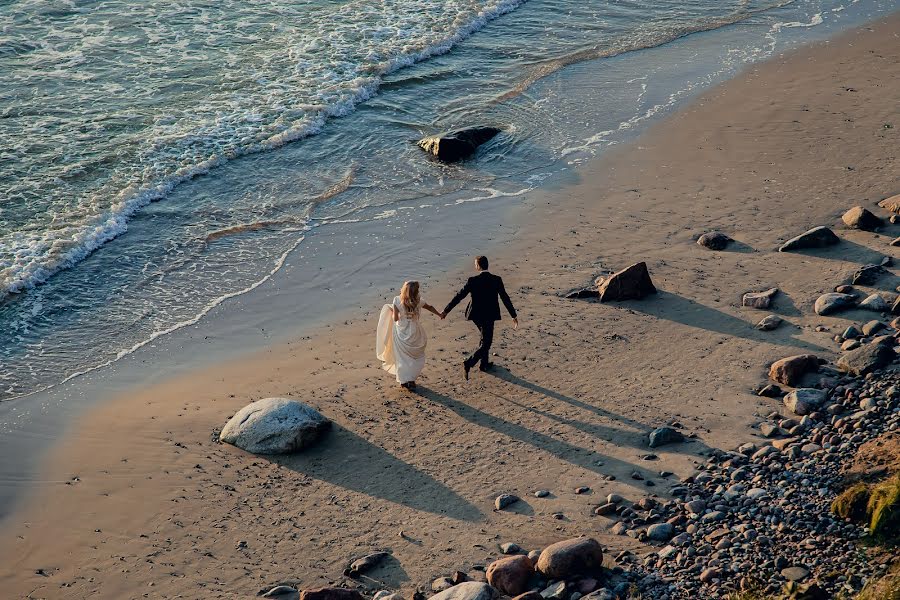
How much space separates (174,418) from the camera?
37.6 ft

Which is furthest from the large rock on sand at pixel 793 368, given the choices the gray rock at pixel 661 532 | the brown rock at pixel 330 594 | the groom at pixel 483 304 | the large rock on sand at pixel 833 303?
the brown rock at pixel 330 594

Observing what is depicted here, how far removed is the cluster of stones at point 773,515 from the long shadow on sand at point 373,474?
1.71 metres

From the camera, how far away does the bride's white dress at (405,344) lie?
11.7 m

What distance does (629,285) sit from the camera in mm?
12945

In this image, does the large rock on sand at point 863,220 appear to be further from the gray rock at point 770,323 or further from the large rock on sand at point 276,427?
the large rock on sand at point 276,427

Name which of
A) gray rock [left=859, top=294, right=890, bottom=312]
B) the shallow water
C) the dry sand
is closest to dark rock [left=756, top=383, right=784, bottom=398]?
the dry sand

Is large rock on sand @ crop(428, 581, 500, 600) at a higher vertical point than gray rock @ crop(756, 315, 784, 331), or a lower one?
lower

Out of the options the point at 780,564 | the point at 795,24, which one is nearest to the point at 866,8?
the point at 795,24

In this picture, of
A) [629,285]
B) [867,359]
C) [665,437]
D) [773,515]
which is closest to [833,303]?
[867,359]

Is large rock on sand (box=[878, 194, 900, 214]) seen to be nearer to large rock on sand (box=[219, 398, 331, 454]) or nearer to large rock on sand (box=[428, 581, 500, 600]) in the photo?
large rock on sand (box=[219, 398, 331, 454])

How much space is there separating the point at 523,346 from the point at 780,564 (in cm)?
503

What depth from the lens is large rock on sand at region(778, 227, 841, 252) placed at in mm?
13508

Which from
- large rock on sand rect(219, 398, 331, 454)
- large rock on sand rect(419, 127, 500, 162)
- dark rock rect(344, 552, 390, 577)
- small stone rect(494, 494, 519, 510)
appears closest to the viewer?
dark rock rect(344, 552, 390, 577)

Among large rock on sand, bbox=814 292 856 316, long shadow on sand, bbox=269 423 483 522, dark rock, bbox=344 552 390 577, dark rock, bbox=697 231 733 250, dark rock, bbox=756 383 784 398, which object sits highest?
dark rock, bbox=697 231 733 250
